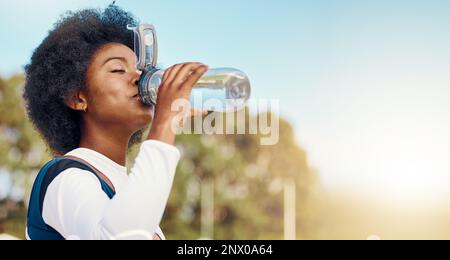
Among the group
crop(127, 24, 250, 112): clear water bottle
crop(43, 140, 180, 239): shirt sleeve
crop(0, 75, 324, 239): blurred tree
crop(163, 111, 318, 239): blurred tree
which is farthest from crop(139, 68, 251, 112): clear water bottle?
crop(163, 111, 318, 239): blurred tree

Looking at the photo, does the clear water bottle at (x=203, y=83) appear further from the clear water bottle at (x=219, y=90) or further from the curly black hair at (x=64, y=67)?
the curly black hair at (x=64, y=67)

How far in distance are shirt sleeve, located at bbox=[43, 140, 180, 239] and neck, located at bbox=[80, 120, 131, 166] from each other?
198 mm

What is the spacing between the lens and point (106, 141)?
1358 millimetres

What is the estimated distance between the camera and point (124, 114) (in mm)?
1298

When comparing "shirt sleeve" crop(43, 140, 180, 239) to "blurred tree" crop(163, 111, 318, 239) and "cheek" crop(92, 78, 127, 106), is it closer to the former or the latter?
"cheek" crop(92, 78, 127, 106)

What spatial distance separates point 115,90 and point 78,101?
0.12 meters

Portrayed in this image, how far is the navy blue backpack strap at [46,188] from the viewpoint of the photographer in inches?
48.0

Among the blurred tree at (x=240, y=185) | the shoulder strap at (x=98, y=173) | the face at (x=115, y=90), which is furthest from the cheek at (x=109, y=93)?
the blurred tree at (x=240, y=185)

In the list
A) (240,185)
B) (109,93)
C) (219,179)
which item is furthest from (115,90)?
(240,185)

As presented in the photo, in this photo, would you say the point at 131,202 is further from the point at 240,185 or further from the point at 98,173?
the point at 240,185

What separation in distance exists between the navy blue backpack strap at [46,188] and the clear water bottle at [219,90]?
183 mm

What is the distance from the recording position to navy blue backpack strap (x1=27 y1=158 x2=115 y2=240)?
1219 millimetres
